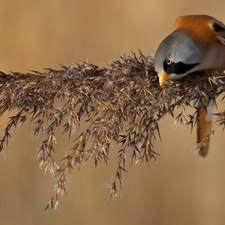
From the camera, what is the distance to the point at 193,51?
78 centimetres

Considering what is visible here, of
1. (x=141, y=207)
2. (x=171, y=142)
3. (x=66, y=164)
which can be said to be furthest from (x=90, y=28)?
(x=66, y=164)

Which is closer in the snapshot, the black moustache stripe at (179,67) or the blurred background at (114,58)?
the black moustache stripe at (179,67)

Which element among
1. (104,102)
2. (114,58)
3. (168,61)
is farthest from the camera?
(114,58)

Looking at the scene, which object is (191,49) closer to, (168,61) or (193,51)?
(193,51)

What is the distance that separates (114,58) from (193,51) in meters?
0.94

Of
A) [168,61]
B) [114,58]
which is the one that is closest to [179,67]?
[168,61]

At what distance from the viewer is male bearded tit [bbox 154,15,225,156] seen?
2.31 ft

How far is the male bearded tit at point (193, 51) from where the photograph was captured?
703 millimetres

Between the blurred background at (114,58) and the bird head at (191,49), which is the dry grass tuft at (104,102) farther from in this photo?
the blurred background at (114,58)

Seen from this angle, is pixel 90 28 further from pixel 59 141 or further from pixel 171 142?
pixel 171 142

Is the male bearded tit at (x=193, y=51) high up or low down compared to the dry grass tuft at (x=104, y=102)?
up

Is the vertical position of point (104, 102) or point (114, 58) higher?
point (114, 58)

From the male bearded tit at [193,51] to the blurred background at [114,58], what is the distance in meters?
0.74

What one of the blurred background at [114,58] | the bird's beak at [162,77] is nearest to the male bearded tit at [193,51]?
the bird's beak at [162,77]
